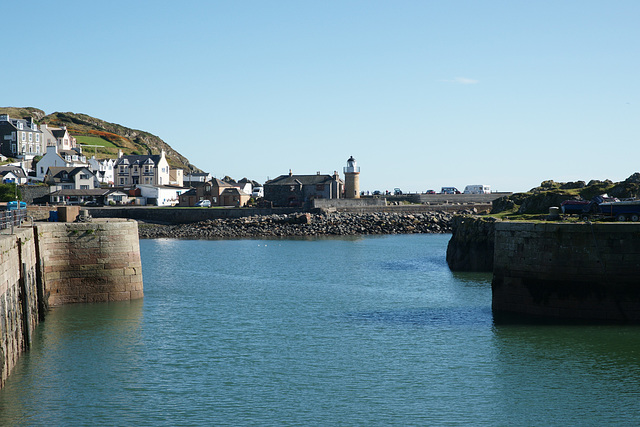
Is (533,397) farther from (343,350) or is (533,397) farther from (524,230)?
(524,230)

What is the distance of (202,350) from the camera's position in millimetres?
25312

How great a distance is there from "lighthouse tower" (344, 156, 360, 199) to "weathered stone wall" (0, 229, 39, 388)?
8574 centimetres

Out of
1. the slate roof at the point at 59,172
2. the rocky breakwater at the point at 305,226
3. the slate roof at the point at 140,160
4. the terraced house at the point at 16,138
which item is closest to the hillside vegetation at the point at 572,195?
the rocky breakwater at the point at 305,226

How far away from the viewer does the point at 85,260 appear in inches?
1196

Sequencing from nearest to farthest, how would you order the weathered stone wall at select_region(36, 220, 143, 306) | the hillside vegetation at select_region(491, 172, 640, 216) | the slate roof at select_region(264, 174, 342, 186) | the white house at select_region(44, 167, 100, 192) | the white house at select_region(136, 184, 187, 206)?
1. the weathered stone wall at select_region(36, 220, 143, 306)
2. the hillside vegetation at select_region(491, 172, 640, 216)
3. the slate roof at select_region(264, 174, 342, 186)
4. the white house at select_region(44, 167, 100, 192)
5. the white house at select_region(136, 184, 187, 206)

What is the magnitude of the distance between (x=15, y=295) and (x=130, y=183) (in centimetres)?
11903

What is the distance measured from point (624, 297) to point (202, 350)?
16061 millimetres

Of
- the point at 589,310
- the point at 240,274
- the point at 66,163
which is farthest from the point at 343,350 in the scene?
the point at 66,163

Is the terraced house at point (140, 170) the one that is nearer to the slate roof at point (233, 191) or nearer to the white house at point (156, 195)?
the white house at point (156, 195)

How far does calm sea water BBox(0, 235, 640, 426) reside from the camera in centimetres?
1852

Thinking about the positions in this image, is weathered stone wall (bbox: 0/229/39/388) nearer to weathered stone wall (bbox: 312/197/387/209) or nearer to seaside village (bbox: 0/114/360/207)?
weathered stone wall (bbox: 312/197/387/209)

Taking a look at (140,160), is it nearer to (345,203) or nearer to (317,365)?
(345,203)

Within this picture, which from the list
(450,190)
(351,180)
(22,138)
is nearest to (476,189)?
(450,190)

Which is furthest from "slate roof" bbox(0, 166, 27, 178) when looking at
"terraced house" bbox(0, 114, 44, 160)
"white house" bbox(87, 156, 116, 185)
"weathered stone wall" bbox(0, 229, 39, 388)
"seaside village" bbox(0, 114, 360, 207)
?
"weathered stone wall" bbox(0, 229, 39, 388)
